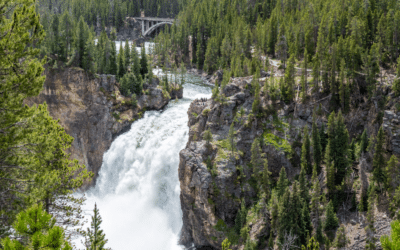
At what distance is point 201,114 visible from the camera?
5672cm

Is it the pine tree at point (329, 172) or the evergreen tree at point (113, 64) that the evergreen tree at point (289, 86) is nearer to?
the pine tree at point (329, 172)

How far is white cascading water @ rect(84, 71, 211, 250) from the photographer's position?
4878 cm

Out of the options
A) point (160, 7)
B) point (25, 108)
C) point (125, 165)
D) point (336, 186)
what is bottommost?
point (125, 165)

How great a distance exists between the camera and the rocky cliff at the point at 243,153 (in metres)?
43.9

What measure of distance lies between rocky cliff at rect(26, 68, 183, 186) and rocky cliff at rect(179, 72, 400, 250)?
897 inches

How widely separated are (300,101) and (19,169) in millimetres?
48494

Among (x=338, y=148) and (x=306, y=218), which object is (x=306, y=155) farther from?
(x=306, y=218)

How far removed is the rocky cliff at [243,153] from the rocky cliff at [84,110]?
22783mm

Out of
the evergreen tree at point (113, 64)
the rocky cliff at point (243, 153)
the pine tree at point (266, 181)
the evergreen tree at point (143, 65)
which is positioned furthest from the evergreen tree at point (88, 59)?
the pine tree at point (266, 181)

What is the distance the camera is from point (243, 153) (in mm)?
50625

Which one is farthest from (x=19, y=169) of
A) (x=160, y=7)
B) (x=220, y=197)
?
(x=160, y=7)

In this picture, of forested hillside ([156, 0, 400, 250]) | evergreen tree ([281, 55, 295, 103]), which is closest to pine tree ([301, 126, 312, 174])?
forested hillside ([156, 0, 400, 250])

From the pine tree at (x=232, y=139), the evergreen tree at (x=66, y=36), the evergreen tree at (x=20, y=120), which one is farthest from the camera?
the evergreen tree at (x=66, y=36)

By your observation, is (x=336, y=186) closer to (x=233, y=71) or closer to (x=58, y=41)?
(x=233, y=71)
